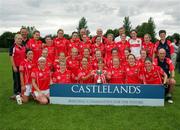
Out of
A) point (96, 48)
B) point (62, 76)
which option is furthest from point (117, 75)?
point (96, 48)

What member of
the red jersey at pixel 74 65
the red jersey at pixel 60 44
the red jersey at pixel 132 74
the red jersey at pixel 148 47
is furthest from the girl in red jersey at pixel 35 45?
the red jersey at pixel 148 47

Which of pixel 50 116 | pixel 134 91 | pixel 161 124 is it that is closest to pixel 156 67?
pixel 134 91

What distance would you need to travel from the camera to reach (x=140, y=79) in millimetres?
8914

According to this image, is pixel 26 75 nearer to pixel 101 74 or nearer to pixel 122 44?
pixel 101 74

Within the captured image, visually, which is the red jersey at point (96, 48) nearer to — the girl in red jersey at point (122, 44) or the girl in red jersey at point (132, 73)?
the girl in red jersey at point (122, 44)

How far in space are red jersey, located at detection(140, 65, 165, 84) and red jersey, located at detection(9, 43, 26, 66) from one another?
3.63m

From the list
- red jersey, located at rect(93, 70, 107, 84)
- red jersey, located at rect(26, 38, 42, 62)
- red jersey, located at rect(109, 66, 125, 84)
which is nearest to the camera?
red jersey, located at rect(93, 70, 107, 84)

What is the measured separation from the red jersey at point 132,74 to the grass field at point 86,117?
1.05 meters

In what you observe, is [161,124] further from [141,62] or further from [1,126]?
[1,126]

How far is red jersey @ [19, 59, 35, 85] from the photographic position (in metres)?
9.02

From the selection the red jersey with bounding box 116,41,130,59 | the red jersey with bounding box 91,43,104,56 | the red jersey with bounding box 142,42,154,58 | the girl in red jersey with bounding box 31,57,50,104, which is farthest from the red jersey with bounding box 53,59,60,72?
the red jersey with bounding box 142,42,154,58

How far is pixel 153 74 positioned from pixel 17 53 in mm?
4041

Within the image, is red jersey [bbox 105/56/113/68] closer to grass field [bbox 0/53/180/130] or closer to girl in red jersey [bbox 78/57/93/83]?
girl in red jersey [bbox 78/57/93/83]

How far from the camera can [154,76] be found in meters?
8.78
